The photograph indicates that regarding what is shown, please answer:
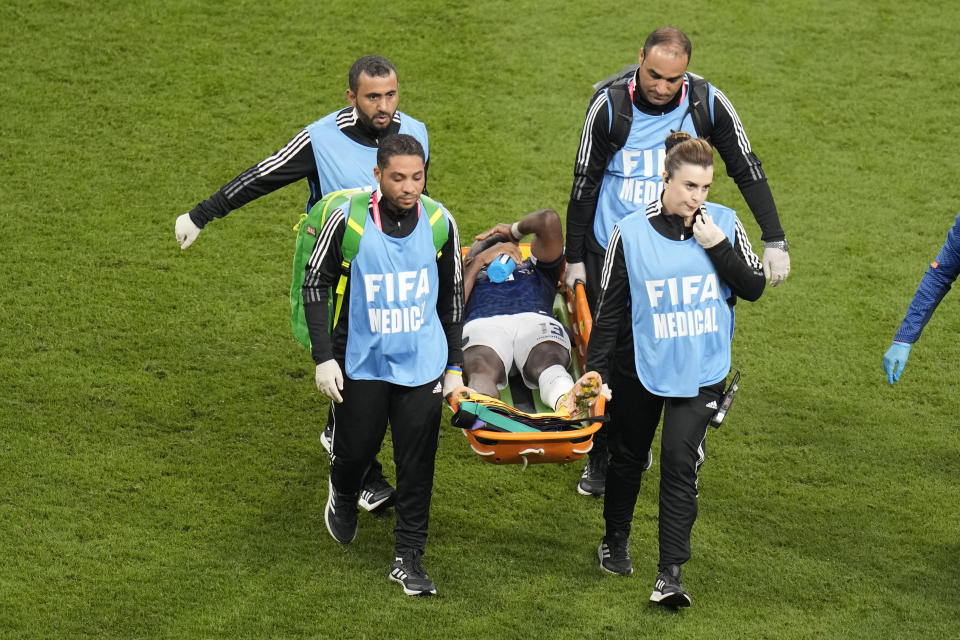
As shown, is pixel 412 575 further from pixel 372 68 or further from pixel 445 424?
pixel 372 68

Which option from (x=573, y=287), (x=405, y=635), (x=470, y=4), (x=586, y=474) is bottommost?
(x=405, y=635)

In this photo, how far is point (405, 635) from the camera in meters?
5.37

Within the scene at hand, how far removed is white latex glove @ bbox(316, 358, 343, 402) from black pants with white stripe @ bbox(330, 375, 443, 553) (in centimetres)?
20

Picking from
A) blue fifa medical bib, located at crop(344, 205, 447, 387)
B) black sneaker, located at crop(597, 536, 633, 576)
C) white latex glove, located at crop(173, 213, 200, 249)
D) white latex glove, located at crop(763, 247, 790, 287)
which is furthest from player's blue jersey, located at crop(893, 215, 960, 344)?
white latex glove, located at crop(173, 213, 200, 249)

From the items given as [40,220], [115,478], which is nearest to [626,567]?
[115,478]

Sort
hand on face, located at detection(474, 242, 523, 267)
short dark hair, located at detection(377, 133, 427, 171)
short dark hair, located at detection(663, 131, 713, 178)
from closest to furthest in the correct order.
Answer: short dark hair, located at detection(663, 131, 713, 178), short dark hair, located at detection(377, 133, 427, 171), hand on face, located at detection(474, 242, 523, 267)

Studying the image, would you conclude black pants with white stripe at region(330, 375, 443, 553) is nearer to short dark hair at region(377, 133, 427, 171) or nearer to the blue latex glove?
short dark hair at region(377, 133, 427, 171)

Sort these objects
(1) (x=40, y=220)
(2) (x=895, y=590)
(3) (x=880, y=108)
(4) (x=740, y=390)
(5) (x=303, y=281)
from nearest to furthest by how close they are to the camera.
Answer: (5) (x=303, y=281) < (2) (x=895, y=590) < (4) (x=740, y=390) < (1) (x=40, y=220) < (3) (x=880, y=108)

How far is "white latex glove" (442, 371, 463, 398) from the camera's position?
18.2 feet

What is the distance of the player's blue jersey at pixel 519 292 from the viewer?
6.62m

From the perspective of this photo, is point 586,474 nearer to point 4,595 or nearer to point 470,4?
point 4,595

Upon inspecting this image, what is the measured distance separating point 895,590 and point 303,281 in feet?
10.5

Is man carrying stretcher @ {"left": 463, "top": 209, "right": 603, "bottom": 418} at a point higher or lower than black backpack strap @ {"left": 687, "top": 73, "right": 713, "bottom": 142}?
lower

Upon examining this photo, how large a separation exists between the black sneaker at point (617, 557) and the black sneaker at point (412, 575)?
0.87m
